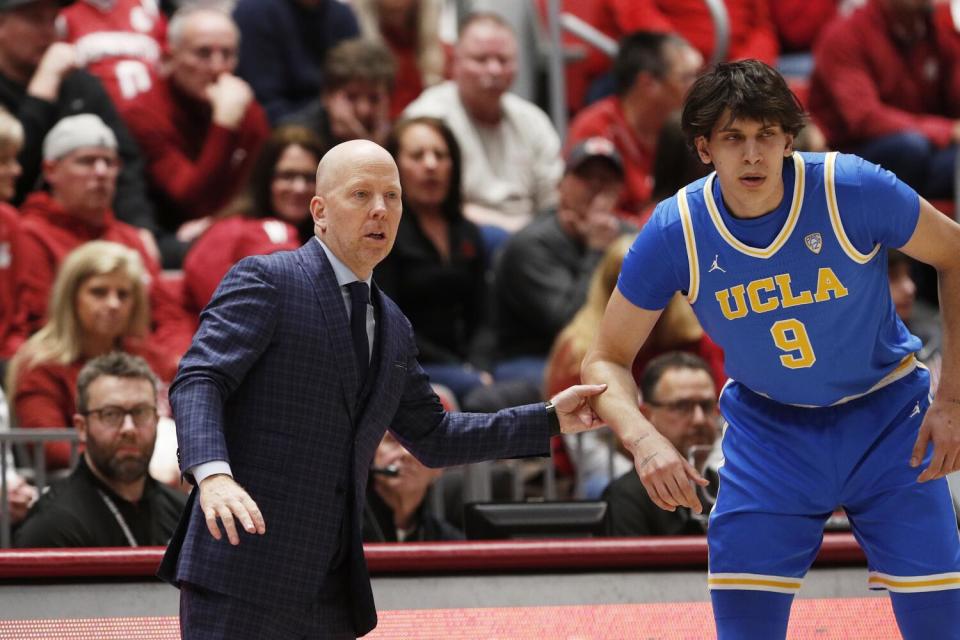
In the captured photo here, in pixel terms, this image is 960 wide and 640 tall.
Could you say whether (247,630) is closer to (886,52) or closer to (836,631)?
(836,631)

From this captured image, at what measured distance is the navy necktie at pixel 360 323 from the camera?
129 inches

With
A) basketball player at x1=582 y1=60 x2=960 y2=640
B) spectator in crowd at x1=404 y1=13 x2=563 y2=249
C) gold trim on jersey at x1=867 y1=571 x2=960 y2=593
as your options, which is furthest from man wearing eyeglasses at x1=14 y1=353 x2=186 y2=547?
spectator in crowd at x1=404 y1=13 x2=563 y2=249

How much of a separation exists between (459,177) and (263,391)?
3.70 m

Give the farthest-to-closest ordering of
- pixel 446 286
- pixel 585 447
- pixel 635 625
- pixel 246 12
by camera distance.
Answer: pixel 246 12 < pixel 446 286 < pixel 585 447 < pixel 635 625

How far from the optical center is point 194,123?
23.4 ft

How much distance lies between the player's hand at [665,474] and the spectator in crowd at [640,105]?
3946 millimetres

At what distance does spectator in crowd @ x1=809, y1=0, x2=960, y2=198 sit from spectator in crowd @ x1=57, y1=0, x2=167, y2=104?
11.6ft

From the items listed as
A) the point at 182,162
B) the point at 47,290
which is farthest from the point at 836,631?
the point at 182,162

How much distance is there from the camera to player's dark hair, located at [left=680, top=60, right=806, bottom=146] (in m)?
3.31

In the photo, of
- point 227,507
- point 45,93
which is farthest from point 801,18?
point 227,507

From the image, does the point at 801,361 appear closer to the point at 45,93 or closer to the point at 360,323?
the point at 360,323

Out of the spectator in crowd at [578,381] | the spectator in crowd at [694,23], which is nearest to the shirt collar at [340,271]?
the spectator in crowd at [578,381]

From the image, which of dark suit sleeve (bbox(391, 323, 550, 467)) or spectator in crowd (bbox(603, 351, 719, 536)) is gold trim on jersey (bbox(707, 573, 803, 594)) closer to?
dark suit sleeve (bbox(391, 323, 550, 467))

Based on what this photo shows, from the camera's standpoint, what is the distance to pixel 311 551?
316 centimetres
